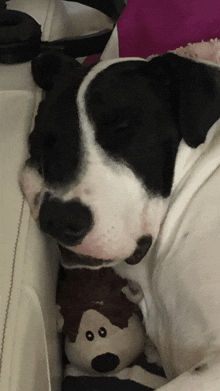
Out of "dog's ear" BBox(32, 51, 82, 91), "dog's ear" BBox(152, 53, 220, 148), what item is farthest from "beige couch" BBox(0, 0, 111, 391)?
"dog's ear" BBox(152, 53, 220, 148)

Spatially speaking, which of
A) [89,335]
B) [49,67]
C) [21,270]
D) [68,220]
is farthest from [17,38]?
[89,335]

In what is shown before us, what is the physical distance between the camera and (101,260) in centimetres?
97

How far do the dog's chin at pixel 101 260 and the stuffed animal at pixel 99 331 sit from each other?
8 cm

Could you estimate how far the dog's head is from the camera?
0.91 metres

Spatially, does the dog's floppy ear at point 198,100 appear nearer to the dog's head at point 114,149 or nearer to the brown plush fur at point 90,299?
the dog's head at point 114,149

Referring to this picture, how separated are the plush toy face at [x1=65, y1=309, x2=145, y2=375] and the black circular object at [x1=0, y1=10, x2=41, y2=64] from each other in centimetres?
67

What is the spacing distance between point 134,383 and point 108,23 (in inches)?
49.3

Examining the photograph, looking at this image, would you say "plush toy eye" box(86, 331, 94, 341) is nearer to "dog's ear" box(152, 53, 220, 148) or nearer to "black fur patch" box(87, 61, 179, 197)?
"black fur patch" box(87, 61, 179, 197)

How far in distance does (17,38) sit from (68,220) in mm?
549

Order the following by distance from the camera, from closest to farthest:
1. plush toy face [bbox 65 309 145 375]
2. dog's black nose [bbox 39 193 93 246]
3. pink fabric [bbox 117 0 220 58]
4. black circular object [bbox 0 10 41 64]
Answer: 1. dog's black nose [bbox 39 193 93 246]
2. plush toy face [bbox 65 309 145 375]
3. black circular object [bbox 0 10 41 64]
4. pink fabric [bbox 117 0 220 58]

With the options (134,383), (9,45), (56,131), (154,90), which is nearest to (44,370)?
(134,383)

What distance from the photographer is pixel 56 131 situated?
0.96 meters

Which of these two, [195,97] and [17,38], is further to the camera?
[17,38]

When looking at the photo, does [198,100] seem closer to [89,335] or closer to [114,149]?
[114,149]
